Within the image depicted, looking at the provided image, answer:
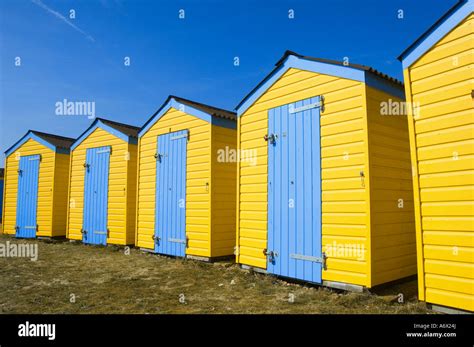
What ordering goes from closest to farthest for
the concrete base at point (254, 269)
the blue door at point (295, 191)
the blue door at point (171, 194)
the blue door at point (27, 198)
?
1. the blue door at point (295, 191)
2. the concrete base at point (254, 269)
3. the blue door at point (171, 194)
4. the blue door at point (27, 198)

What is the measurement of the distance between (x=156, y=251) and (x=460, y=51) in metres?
8.81

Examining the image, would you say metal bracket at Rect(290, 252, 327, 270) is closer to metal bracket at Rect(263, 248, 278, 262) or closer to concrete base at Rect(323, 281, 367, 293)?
concrete base at Rect(323, 281, 367, 293)

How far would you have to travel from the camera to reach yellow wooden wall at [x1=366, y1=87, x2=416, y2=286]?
5797 millimetres

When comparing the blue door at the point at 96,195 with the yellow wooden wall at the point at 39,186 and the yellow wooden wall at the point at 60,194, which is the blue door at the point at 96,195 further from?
the yellow wooden wall at the point at 39,186

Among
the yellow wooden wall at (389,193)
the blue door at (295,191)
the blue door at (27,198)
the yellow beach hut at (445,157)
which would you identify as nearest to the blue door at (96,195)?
the blue door at (27,198)

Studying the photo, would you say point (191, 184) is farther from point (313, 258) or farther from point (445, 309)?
point (445, 309)

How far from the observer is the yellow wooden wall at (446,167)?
14.9 ft

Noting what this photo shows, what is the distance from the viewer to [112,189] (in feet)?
39.5

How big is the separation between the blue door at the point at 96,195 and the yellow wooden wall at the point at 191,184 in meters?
1.98

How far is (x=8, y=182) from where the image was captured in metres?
15.5

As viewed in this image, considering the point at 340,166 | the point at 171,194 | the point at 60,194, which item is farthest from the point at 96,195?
the point at 340,166

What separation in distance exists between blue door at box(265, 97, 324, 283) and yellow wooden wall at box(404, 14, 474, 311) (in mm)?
1852

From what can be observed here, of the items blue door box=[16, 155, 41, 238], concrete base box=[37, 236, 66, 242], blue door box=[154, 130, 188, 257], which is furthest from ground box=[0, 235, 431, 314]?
blue door box=[16, 155, 41, 238]
